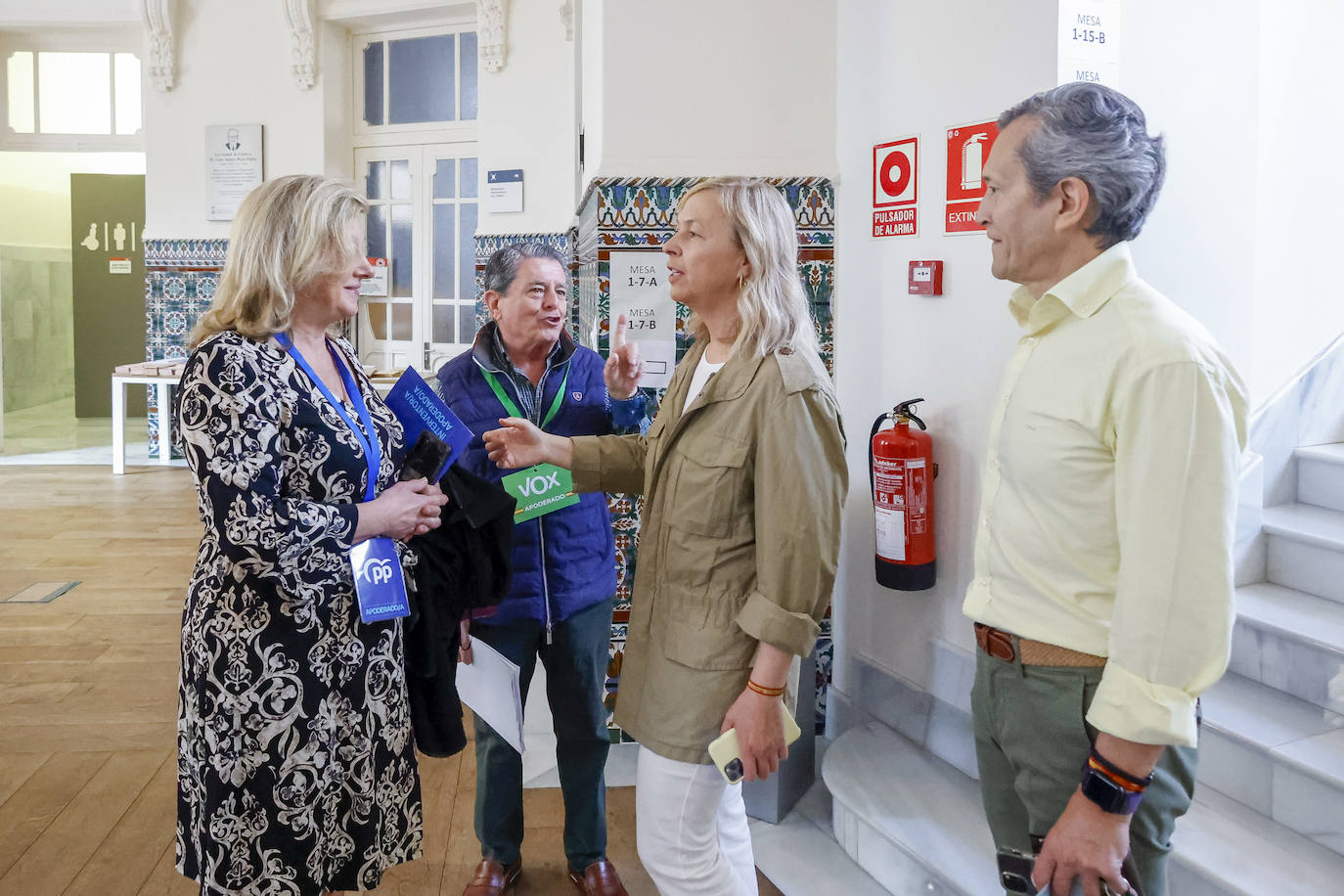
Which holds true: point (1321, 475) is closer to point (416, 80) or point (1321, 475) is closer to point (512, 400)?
point (512, 400)

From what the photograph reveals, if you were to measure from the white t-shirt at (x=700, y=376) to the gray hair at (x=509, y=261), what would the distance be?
2.69 ft

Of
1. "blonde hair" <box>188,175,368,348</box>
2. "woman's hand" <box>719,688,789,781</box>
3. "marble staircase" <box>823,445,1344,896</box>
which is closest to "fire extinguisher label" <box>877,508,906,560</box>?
"marble staircase" <box>823,445,1344,896</box>

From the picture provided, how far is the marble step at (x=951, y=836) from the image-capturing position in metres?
2.13

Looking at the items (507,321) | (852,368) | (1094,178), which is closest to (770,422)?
(1094,178)

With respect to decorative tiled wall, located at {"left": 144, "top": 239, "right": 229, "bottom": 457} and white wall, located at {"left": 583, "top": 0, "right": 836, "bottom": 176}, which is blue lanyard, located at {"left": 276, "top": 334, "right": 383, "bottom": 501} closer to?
white wall, located at {"left": 583, "top": 0, "right": 836, "bottom": 176}

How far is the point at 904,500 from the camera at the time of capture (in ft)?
9.71

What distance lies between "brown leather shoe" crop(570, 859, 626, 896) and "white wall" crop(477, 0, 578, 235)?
17.2 feet

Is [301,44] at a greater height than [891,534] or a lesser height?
greater

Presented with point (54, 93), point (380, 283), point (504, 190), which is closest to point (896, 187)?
point (504, 190)

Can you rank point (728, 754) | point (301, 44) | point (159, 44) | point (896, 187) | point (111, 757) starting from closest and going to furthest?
point (728, 754)
point (896, 187)
point (111, 757)
point (301, 44)
point (159, 44)

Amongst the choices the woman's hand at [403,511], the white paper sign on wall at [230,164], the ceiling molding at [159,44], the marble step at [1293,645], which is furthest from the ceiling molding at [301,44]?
the marble step at [1293,645]

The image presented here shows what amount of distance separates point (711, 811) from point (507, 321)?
1329 mm

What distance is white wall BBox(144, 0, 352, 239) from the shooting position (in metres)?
8.44

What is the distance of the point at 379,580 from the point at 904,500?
1.58 m
